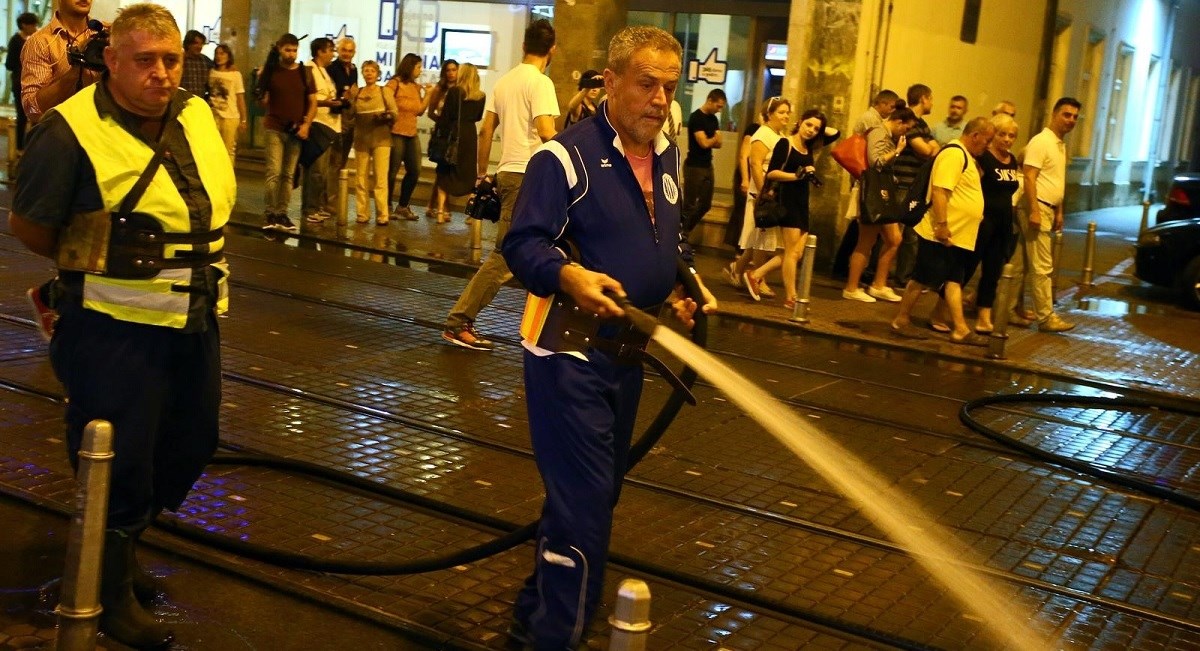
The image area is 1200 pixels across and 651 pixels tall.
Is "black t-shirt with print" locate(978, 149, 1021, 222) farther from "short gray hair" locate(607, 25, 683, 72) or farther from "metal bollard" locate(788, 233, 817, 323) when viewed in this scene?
"short gray hair" locate(607, 25, 683, 72)

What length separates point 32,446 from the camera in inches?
254

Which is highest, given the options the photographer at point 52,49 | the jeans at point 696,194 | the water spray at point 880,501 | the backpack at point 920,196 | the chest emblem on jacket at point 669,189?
the photographer at point 52,49

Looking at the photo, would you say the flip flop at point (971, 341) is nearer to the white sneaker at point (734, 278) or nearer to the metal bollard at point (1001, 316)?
the metal bollard at point (1001, 316)

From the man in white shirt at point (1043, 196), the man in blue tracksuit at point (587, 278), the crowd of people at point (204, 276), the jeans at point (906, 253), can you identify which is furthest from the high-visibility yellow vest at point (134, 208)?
the jeans at point (906, 253)

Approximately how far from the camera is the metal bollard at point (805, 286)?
11.7 m

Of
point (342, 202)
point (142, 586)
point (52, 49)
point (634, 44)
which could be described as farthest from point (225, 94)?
point (634, 44)

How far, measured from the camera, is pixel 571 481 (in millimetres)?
4129

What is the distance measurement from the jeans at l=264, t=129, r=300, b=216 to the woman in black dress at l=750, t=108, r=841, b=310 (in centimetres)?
548

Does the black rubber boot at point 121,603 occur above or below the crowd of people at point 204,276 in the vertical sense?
below

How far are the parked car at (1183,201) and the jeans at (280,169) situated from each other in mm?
9803

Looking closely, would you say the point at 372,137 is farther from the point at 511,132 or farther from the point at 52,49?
the point at 52,49

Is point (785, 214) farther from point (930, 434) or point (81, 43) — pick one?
point (81, 43)

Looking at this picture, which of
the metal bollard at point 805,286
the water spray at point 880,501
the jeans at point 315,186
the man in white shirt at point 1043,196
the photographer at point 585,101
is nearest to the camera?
the water spray at point 880,501

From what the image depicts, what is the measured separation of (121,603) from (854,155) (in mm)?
10507
